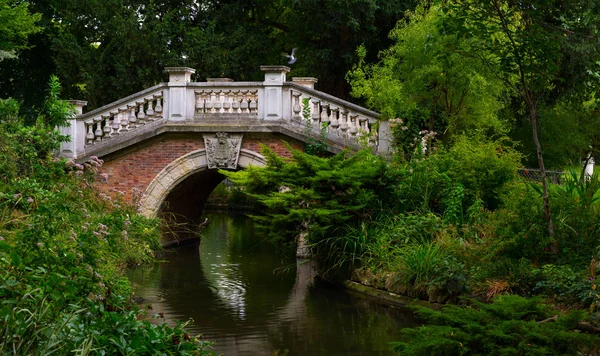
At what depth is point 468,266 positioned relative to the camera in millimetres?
10875

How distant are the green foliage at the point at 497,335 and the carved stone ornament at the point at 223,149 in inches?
381

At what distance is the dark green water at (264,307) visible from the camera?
9.32 m

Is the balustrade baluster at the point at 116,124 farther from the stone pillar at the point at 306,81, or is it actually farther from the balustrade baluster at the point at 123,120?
the stone pillar at the point at 306,81

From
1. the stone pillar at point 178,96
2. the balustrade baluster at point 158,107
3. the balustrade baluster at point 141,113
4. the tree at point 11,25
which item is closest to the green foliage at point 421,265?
the stone pillar at point 178,96

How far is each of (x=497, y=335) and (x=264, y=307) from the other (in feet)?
18.7

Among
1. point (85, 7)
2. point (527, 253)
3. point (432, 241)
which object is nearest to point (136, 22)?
point (85, 7)

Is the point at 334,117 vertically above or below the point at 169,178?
above

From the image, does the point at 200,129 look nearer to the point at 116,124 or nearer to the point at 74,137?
the point at 116,124

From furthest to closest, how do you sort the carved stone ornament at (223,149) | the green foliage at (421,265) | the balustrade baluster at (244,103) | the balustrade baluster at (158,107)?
the balustrade baluster at (158,107) → the carved stone ornament at (223,149) → the balustrade baluster at (244,103) → the green foliage at (421,265)

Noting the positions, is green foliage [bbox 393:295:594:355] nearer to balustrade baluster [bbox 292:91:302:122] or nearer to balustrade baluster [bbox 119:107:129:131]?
balustrade baluster [bbox 292:91:302:122]

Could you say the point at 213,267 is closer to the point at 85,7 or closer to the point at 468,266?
the point at 468,266

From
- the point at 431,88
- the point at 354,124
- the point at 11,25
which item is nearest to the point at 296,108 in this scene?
the point at 354,124

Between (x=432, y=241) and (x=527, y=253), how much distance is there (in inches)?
72.4

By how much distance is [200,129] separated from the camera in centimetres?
1597
